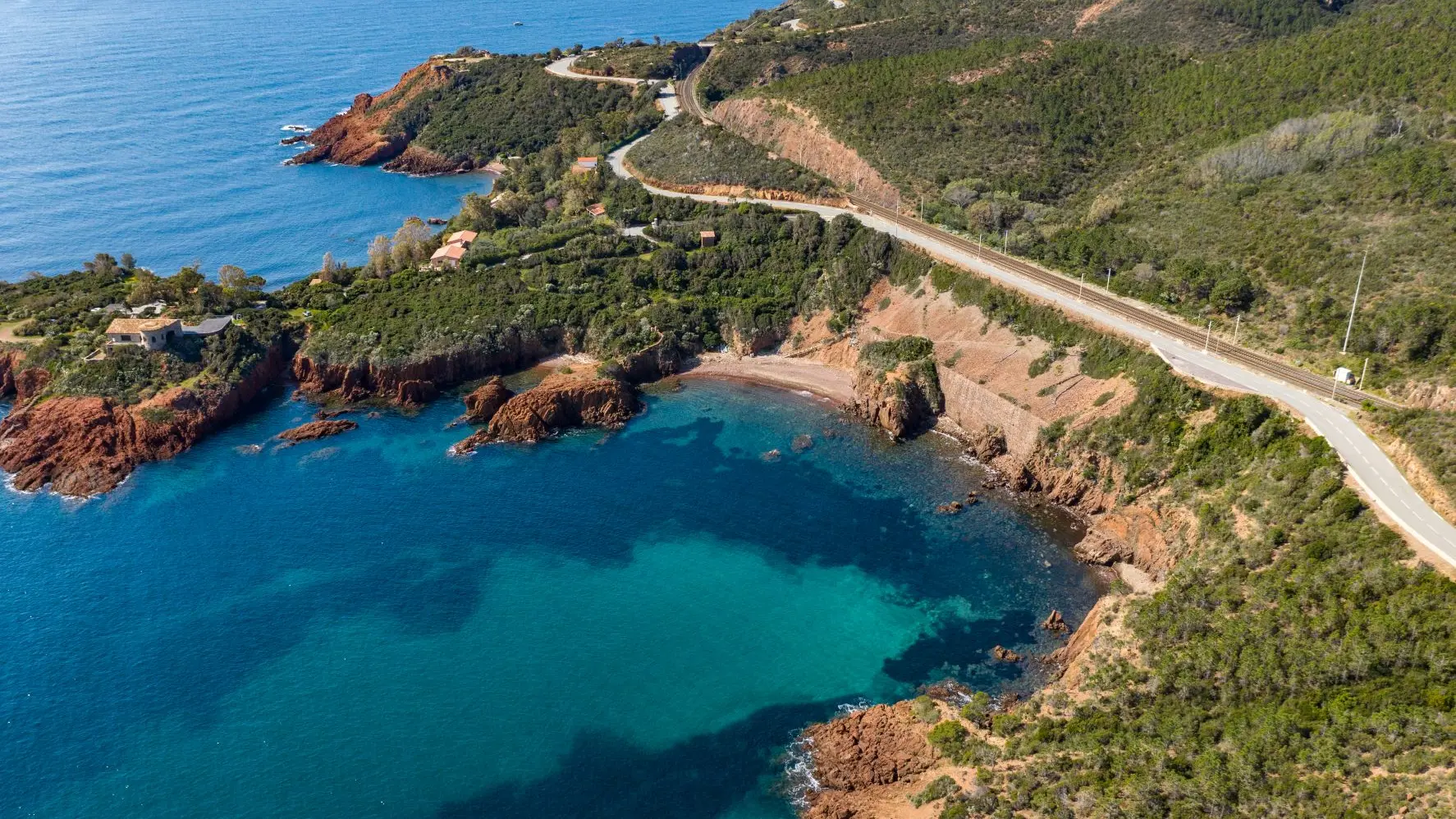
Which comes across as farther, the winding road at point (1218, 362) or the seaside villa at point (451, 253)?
the seaside villa at point (451, 253)

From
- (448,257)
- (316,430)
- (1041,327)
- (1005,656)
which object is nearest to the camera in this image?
(1005,656)

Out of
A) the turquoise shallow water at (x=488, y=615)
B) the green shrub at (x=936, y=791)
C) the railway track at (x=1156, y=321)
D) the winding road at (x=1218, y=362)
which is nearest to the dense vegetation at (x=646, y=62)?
the winding road at (x=1218, y=362)

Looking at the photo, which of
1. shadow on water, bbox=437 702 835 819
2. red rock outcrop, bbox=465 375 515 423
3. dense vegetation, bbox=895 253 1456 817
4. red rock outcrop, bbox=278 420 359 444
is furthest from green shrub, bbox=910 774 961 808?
red rock outcrop, bbox=278 420 359 444

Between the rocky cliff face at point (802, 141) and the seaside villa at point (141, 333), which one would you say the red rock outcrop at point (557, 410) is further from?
the rocky cliff face at point (802, 141)

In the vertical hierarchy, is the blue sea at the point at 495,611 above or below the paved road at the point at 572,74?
below

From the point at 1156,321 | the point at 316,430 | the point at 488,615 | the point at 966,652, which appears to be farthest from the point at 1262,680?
the point at 316,430

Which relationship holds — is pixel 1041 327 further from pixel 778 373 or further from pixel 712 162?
pixel 712 162
